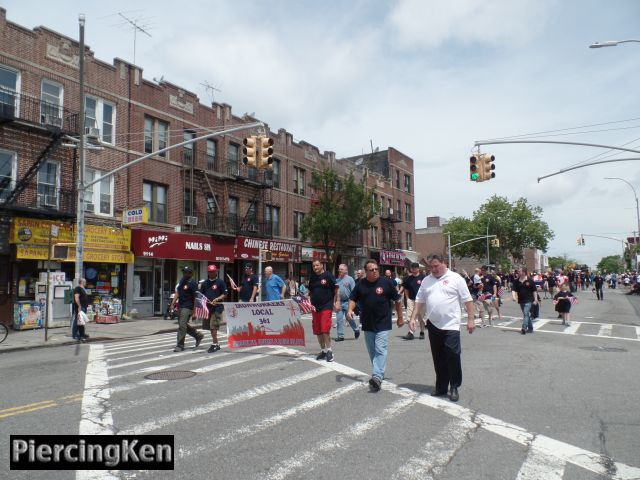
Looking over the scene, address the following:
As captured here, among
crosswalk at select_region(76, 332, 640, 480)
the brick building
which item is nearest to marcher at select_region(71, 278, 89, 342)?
the brick building

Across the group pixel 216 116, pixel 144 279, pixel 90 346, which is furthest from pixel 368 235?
pixel 90 346

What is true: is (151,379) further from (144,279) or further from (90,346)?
(144,279)

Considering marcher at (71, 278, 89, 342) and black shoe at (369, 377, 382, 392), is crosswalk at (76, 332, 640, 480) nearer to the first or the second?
black shoe at (369, 377, 382, 392)

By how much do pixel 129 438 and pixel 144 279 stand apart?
66.0ft

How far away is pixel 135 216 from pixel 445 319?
17110 mm

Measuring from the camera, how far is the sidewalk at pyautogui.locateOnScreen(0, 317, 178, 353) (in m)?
14.0

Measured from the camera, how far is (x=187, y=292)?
11148 millimetres

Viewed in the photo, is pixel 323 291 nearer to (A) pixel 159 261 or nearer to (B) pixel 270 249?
(A) pixel 159 261

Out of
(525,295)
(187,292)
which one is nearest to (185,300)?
(187,292)

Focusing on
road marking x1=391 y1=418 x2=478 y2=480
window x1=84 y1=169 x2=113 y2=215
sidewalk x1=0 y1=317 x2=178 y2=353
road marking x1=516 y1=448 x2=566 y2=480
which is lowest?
sidewalk x1=0 y1=317 x2=178 y2=353

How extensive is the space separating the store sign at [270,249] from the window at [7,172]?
41.0 feet

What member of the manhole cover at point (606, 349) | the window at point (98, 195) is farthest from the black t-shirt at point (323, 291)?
the window at point (98, 195)

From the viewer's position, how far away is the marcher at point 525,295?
45.7ft

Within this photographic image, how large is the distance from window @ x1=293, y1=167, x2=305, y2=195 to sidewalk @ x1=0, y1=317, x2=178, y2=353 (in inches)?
633
